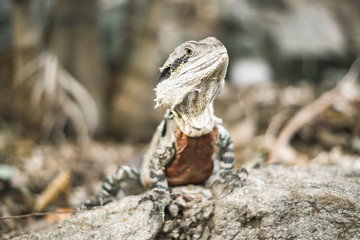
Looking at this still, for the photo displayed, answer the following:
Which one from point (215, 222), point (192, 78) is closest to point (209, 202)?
point (215, 222)

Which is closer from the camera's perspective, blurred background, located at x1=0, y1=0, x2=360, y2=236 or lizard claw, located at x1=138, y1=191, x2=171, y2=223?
lizard claw, located at x1=138, y1=191, x2=171, y2=223

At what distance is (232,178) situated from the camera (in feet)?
10.8

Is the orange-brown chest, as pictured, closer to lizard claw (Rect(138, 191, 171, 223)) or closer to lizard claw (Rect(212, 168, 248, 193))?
lizard claw (Rect(212, 168, 248, 193))

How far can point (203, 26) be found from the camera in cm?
1102

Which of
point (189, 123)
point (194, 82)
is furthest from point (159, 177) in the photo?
point (194, 82)

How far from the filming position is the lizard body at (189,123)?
117 inches

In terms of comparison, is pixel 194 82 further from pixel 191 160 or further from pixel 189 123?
pixel 191 160

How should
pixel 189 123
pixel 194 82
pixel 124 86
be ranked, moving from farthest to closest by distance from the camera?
pixel 124 86, pixel 189 123, pixel 194 82

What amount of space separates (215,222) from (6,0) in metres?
9.51

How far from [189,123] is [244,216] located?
971mm

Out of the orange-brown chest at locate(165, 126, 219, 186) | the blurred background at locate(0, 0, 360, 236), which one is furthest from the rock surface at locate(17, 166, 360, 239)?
the blurred background at locate(0, 0, 360, 236)

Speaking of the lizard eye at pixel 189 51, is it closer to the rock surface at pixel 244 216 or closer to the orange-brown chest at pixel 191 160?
the orange-brown chest at pixel 191 160

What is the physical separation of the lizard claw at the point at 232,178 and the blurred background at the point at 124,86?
99 cm

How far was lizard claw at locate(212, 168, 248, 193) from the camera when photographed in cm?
323
